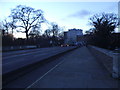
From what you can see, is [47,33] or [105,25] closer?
[105,25]

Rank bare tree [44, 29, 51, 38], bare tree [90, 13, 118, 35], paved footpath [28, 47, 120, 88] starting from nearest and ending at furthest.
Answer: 1. paved footpath [28, 47, 120, 88]
2. bare tree [90, 13, 118, 35]
3. bare tree [44, 29, 51, 38]

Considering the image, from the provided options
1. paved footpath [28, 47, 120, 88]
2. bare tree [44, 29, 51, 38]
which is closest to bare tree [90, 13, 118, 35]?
paved footpath [28, 47, 120, 88]

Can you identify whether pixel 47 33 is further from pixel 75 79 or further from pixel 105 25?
pixel 75 79

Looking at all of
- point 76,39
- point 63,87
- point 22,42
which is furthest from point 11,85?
point 76,39

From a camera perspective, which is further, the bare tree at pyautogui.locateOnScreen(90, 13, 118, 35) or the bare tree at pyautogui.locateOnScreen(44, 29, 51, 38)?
the bare tree at pyautogui.locateOnScreen(44, 29, 51, 38)

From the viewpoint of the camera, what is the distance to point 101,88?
20.6ft

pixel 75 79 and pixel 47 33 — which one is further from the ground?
pixel 47 33

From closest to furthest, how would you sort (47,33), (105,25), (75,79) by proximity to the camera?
(75,79) → (105,25) → (47,33)

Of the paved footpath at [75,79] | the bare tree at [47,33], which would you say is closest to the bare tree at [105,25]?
the paved footpath at [75,79]

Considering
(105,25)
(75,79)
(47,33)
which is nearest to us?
(75,79)

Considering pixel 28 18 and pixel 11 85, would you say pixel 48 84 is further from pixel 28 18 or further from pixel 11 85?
pixel 28 18

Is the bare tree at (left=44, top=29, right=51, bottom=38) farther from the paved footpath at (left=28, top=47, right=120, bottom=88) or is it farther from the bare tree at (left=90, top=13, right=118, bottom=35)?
the paved footpath at (left=28, top=47, right=120, bottom=88)

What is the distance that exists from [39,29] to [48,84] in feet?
194

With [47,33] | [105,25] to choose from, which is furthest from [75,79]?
[47,33]
